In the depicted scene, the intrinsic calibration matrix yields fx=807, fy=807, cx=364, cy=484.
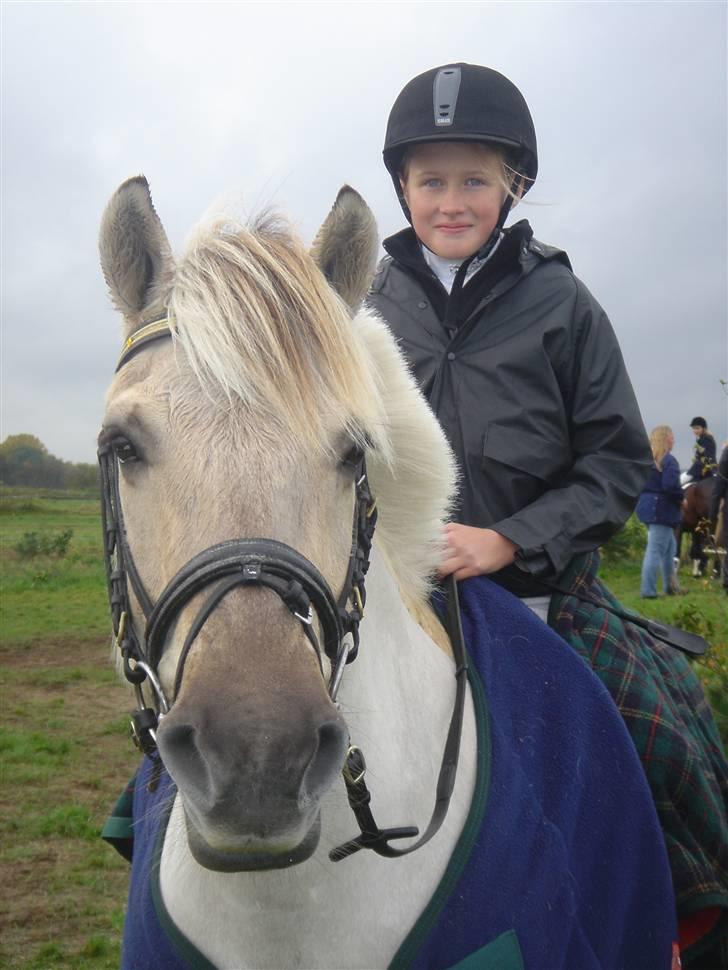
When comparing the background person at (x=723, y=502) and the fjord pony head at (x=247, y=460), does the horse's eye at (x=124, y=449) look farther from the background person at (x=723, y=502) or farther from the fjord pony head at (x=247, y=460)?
the background person at (x=723, y=502)

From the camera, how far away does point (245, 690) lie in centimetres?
152

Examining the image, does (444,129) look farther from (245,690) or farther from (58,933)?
(58,933)

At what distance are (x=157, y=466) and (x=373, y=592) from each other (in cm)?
72

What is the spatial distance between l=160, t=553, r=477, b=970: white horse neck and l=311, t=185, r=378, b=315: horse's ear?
820mm

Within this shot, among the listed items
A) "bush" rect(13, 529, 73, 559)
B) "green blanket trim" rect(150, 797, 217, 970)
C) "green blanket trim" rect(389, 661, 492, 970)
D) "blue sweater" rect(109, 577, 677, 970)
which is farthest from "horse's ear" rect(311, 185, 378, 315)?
"bush" rect(13, 529, 73, 559)

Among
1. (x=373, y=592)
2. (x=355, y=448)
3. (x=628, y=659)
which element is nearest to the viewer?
(x=355, y=448)

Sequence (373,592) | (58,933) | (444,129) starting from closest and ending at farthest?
(373,592) → (444,129) → (58,933)

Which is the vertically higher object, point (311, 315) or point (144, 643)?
point (311, 315)

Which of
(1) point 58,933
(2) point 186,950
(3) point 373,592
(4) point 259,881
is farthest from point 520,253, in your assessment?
(1) point 58,933

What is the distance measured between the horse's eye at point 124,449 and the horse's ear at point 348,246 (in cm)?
81

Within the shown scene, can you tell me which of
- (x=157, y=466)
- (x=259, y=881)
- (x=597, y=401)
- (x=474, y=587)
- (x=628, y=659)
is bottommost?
(x=259, y=881)

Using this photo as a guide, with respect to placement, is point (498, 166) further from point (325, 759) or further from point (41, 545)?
point (41, 545)

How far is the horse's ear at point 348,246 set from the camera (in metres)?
2.32

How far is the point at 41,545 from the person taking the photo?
23.3m
